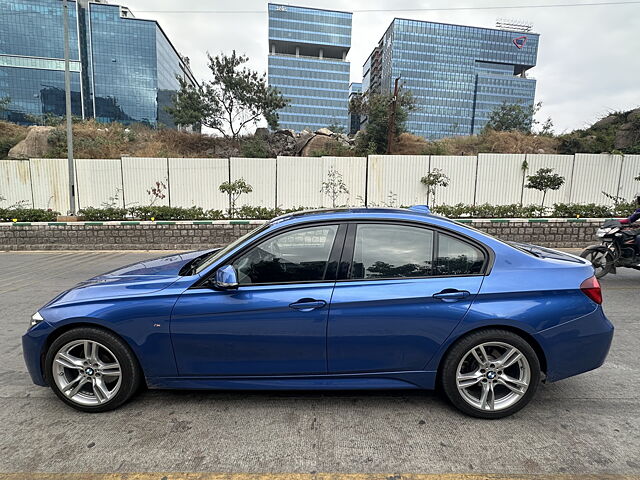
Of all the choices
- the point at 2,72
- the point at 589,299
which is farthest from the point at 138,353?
the point at 2,72

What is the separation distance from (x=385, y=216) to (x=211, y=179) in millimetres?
13890

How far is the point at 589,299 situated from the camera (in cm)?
273

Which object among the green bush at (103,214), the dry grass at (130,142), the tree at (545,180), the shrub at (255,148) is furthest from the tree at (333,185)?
the dry grass at (130,142)

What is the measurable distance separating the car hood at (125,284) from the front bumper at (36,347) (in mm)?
202

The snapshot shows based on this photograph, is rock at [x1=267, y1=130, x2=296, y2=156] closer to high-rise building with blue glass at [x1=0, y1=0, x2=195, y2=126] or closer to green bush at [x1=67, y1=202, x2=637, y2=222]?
green bush at [x1=67, y1=202, x2=637, y2=222]

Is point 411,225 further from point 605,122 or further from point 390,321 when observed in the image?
point 605,122

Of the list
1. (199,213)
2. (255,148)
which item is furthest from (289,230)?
→ (255,148)

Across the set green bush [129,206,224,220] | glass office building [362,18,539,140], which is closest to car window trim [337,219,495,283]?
green bush [129,206,224,220]

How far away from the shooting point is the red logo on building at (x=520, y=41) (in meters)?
117

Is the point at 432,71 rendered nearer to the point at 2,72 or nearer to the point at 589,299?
the point at 2,72

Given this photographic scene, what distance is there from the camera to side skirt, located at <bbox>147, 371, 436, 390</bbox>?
2729mm

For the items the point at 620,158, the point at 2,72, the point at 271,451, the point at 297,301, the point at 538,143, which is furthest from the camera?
the point at 2,72

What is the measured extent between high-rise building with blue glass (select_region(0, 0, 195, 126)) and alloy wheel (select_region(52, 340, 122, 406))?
7357 cm

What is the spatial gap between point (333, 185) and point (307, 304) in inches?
524
